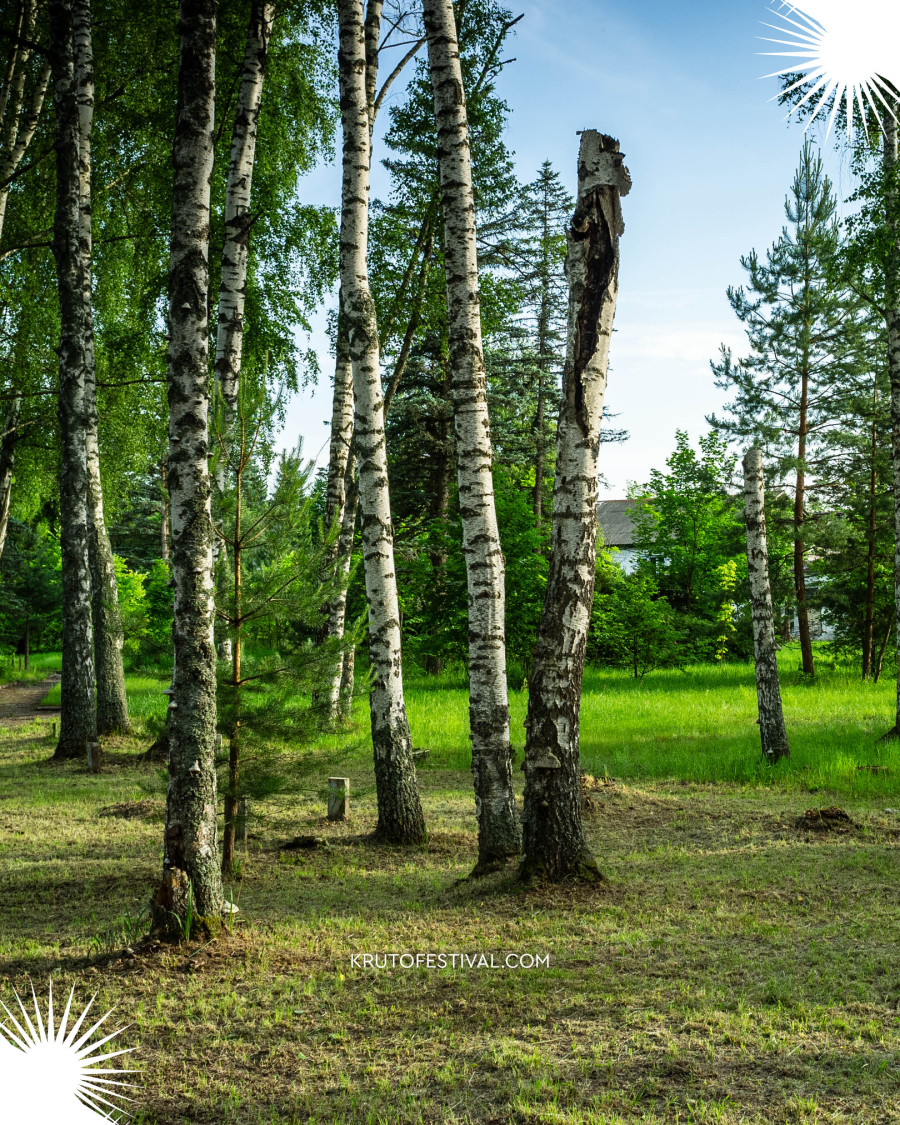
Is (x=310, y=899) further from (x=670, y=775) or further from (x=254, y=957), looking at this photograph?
(x=670, y=775)

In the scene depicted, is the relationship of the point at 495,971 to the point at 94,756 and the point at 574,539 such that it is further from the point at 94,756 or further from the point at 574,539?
the point at 94,756

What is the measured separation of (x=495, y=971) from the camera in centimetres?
392

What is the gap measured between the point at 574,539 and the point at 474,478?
105 cm

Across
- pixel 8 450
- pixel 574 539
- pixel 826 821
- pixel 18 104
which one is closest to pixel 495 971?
pixel 574 539

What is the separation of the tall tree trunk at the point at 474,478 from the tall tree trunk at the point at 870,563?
15.6 m

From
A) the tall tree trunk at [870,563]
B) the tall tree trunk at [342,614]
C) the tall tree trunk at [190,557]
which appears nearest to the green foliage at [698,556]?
the tall tree trunk at [870,563]

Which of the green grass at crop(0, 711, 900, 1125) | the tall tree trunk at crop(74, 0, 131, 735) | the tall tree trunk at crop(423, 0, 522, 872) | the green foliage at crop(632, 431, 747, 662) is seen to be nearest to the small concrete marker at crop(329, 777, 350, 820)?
the green grass at crop(0, 711, 900, 1125)

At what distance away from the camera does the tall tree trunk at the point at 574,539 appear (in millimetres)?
4980

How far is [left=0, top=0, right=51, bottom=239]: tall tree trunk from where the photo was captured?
12.1 meters

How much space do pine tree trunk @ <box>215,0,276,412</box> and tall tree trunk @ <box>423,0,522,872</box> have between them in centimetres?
321

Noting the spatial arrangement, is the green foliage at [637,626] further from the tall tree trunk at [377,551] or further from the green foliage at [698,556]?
the tall tree trunk at [377,551]

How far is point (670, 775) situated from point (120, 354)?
38.0 ft

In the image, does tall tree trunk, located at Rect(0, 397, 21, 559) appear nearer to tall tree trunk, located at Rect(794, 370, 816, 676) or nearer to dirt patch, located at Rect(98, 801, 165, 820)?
dirt patch, located at Rect(98, 801, 165, 820)

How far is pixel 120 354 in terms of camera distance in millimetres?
14500
